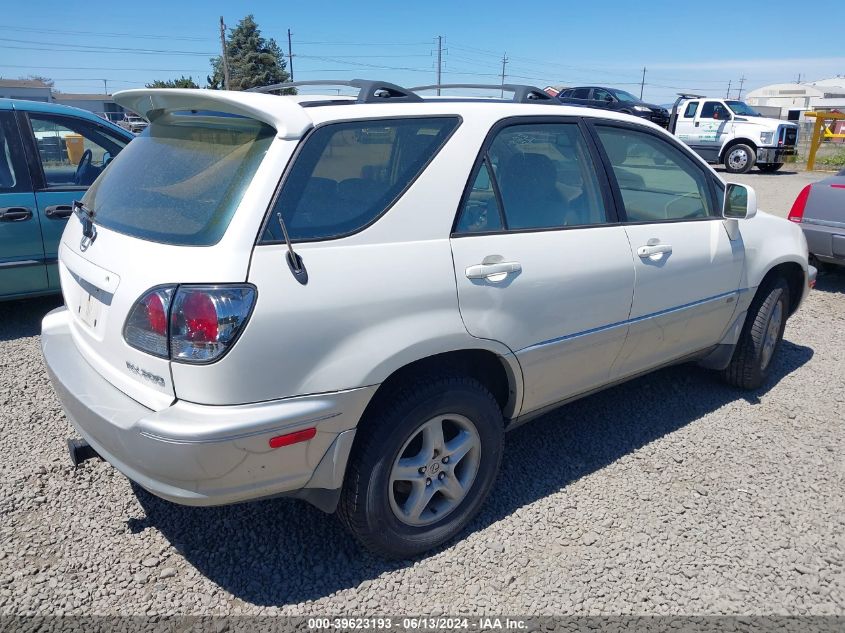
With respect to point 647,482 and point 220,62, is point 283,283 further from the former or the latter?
point 220,62

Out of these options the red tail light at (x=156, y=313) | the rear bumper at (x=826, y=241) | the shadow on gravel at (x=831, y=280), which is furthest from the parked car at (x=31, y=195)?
the shadow on gravel at (x=831, y=280)

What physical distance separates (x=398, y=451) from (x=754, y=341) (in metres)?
2.80

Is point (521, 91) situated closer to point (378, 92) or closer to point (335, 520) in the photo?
point (378, 92)

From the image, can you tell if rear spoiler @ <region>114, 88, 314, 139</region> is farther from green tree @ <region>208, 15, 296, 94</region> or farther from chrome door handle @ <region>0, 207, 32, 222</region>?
green tree @ <region>208, 15, 296, 94</region>

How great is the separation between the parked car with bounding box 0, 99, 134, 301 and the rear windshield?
2.56 meters

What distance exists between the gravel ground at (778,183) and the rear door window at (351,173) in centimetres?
1060

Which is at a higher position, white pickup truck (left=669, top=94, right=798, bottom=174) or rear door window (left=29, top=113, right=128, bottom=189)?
rear door window (left=29, top=113, right=128, bottom=189)

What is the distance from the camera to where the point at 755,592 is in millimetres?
2541

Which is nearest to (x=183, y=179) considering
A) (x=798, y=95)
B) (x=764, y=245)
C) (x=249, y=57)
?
(x=764, y=245)

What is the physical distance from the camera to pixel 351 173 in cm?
238

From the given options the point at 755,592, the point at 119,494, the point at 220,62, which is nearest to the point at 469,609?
the point at 755,592

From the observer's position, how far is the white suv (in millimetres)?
2062

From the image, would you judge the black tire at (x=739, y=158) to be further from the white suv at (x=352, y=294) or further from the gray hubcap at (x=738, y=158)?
the white suv at (x=352, y=294)

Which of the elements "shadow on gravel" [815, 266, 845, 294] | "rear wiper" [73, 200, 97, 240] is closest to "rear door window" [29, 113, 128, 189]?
"rear wiper" [73, 200, 97, 240]
